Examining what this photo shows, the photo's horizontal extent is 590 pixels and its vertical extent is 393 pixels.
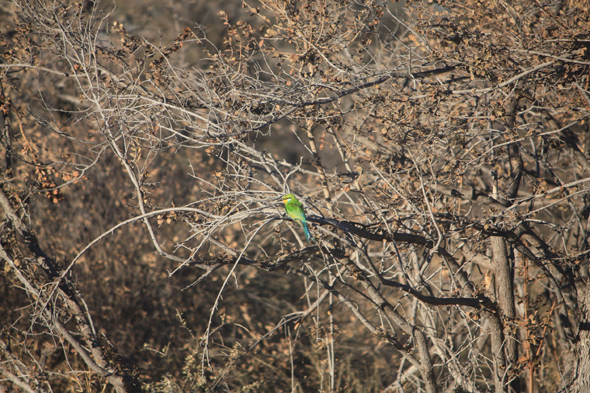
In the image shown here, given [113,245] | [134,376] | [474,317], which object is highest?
[474,317]

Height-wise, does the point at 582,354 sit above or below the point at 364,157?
below

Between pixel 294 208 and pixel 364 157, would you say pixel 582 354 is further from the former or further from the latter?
pixel 294 208

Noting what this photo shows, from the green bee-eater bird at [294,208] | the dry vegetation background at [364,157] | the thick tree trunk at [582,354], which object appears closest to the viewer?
the green bee-eater bird at [294,208]

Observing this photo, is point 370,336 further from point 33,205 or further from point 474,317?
point 33,205

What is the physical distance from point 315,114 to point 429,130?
1.00m

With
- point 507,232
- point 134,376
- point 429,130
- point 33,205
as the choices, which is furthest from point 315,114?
point 33,205

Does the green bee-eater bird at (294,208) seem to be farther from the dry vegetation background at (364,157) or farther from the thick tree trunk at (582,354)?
the thick tree trunk at (582,354)

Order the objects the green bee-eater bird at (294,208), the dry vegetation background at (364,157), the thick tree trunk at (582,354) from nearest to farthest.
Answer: the green bee-eater bird at (294,208) < the dry vegetation background at (364,157) < the thick tree trunk at (582,354)

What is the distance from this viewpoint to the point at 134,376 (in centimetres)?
456

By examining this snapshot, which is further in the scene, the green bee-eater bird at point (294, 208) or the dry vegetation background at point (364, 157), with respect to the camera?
the dry vegetation background at point (364, 157)

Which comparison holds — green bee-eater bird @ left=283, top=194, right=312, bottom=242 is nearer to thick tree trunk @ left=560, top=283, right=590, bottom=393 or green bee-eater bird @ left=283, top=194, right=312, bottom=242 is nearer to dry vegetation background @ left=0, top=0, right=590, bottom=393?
dry vegetation background @ left=0, top=0, right=590, bottom=393

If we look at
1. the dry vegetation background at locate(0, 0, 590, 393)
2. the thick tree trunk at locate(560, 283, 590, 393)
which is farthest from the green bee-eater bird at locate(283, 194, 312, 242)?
the thick tree trunk at locate(560, 283, 590, 393)

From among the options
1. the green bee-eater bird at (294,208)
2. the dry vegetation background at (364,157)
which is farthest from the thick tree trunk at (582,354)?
the green bee-eater bird at (294,208)

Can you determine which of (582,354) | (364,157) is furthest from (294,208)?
(582,354)
